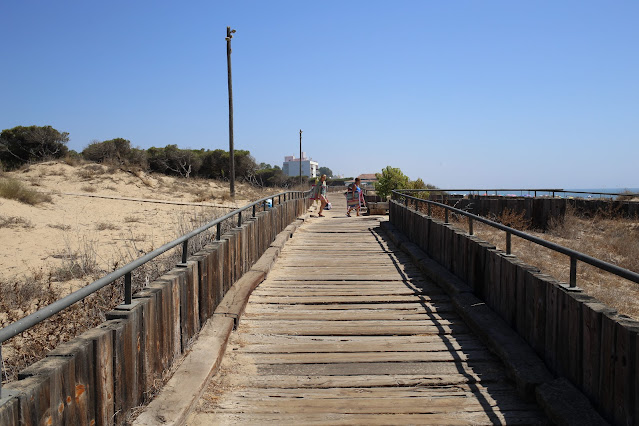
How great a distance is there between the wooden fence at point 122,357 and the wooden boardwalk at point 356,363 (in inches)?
20.9

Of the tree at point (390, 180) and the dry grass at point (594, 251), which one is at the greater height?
the tree at point (390, 180)

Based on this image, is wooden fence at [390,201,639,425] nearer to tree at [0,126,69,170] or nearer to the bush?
the bush

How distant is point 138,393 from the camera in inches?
168

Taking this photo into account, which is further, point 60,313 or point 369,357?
point 60,313

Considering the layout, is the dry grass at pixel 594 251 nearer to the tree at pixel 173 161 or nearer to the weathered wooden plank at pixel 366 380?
the weathered wooden plank at pixel 366 380

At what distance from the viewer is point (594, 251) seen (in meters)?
A: 14.9

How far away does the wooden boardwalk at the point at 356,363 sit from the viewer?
14.8ft

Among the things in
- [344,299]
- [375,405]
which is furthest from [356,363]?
[344,299]

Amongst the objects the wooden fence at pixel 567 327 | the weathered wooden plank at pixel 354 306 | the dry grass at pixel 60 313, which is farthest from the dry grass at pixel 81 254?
the wooden fence at pixel 567 327

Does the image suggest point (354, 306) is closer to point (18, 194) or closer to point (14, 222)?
point (14, 222)

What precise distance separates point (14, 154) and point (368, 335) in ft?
125

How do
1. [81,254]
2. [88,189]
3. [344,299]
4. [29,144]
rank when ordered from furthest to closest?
[29,144]
[88,189]
[81,254]
[344,299]

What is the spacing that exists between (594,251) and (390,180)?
19254mm

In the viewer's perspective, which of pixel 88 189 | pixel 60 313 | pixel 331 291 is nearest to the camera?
pixel 60 313
